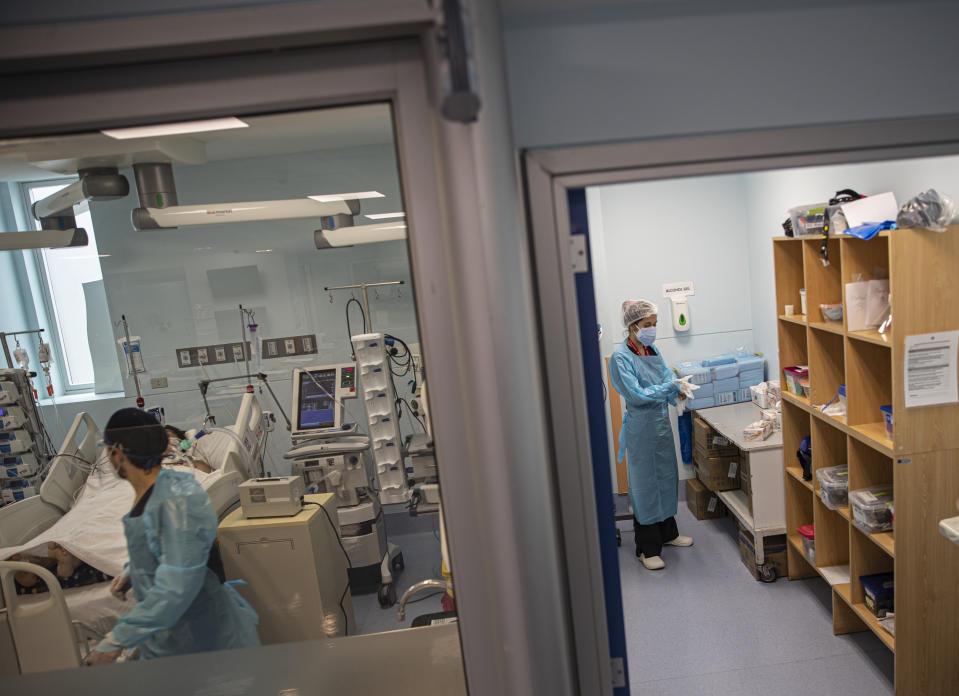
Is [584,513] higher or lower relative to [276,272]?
lower

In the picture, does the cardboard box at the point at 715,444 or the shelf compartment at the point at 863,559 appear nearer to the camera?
the shelf compartment at the point at 863,559

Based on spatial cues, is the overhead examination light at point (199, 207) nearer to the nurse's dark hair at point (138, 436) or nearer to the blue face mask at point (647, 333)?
the nurse's dark hair at point (138, 436)

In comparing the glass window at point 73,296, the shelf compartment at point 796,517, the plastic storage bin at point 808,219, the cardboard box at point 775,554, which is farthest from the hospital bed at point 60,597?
the cardboard box at point 775,554

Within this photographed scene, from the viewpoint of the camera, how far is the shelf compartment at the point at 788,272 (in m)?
3.51

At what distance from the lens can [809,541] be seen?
3500 millimetres

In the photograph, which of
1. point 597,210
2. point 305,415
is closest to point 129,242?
point 305,415

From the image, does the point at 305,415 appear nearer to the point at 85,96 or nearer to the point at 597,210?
the point at 85,96

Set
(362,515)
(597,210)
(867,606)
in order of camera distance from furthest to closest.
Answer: (597,210), (867,606), (362,515)

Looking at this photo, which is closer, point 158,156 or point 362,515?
point 158,156

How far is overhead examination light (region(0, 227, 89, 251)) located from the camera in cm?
133

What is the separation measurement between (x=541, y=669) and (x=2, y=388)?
1324 millimetres

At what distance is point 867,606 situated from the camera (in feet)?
9.76

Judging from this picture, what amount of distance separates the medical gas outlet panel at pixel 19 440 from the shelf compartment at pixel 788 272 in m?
3.47

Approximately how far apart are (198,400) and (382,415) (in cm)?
42
